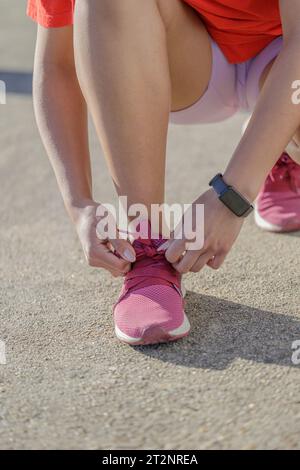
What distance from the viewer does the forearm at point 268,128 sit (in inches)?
59.2

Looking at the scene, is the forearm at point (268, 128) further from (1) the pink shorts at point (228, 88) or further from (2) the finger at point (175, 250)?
(1) the pink shorts at point (228, 88)

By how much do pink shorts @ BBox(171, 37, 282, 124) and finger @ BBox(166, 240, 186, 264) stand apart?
1.66 ft

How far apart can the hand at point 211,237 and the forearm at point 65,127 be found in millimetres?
251

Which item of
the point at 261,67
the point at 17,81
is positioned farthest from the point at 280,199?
the point at 17,81

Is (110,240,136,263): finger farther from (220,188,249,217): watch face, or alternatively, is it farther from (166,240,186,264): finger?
(220,188,249,217): watch face

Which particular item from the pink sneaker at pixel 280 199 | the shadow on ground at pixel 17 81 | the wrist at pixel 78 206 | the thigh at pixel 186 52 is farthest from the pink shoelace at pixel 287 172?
the shadow on ground at pixel 17 81

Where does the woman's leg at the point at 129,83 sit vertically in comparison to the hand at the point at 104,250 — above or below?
above

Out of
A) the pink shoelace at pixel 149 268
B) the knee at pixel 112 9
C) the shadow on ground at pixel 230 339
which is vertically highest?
the knee at pixel 112 9

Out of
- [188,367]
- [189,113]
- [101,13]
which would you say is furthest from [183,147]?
[188,367]

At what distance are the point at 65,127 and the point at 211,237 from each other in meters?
Answer: 0.43

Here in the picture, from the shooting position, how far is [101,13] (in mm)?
1541

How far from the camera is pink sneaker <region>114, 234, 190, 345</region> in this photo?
1499 millimetres

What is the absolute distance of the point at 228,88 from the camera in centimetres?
190
